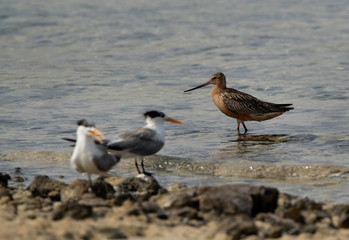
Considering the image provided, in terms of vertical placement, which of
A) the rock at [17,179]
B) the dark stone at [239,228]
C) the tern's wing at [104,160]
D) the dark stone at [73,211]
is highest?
the tern's wing at [104,160]

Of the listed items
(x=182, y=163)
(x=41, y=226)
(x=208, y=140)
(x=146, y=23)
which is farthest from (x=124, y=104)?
(x=146, y=23)

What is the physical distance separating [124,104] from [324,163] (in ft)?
18.7

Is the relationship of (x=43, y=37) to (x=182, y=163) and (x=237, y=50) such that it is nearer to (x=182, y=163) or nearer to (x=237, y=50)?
(x=237, y=50)

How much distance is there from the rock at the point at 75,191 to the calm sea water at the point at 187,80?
1.72m

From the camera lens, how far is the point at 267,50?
65.7ft

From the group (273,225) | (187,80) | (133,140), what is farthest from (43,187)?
(187,80)

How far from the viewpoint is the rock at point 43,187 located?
794cm

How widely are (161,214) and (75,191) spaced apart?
1.40 m

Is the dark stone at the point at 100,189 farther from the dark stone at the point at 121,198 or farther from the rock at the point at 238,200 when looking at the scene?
the rock at the point at 238,200

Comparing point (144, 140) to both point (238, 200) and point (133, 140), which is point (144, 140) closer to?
point (133, 140)

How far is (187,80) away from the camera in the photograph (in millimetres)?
16844

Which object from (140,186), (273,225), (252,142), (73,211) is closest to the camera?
(273,225)

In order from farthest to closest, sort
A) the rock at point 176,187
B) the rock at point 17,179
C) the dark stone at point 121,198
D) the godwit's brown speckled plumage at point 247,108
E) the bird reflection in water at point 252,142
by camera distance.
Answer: the godwit's brown speckled plumage at point 247,108
the bird reflection in water at point 252,142
the rock at point 17,179
the rock at point 176,187
the dark stone at point 121,198

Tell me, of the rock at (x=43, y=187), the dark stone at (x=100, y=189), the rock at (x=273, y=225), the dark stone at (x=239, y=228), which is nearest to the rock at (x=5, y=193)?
the rock at (x=43, y=187)
